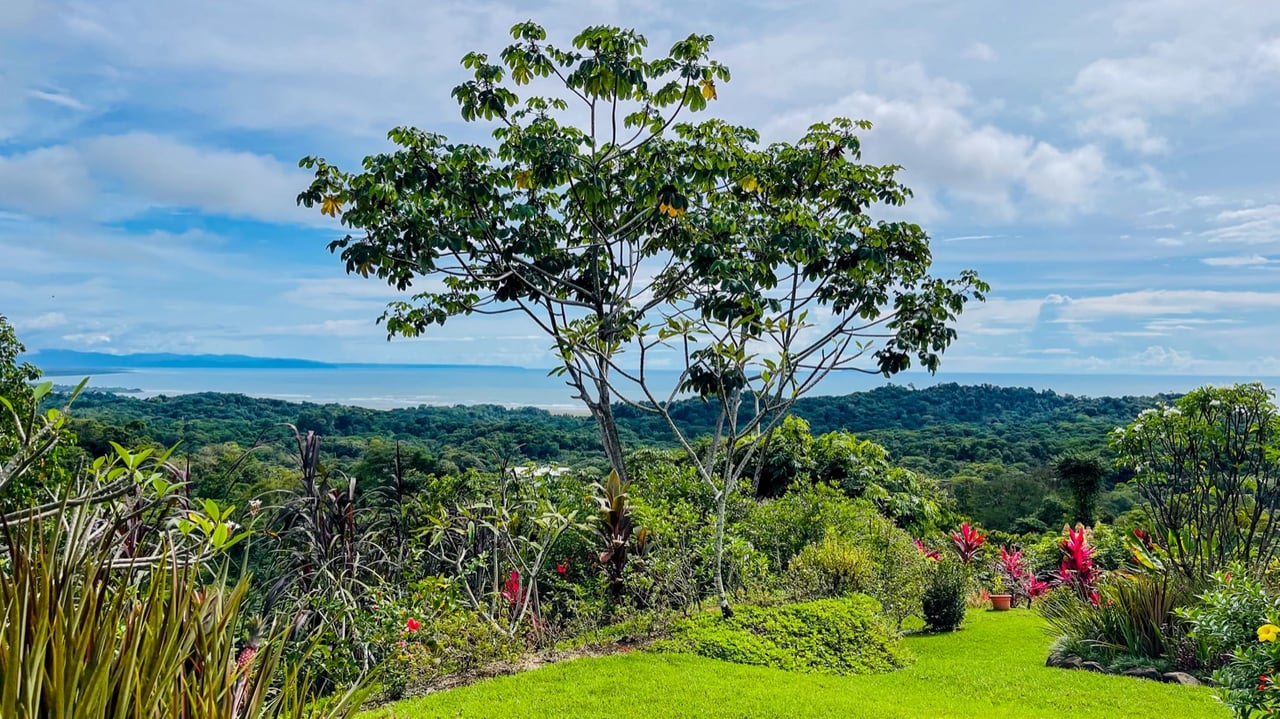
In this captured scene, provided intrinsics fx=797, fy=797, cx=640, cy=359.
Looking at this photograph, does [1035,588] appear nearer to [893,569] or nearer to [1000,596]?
[1000,596]

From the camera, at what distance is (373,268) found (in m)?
8.07

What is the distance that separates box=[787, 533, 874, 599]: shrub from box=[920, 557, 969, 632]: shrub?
0.94 meters

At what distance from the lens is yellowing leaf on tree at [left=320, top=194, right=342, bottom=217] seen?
771 centimetres

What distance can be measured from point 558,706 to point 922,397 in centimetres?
3627

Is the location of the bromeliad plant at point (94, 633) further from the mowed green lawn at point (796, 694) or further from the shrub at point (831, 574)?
the shrub at point (831, 574)

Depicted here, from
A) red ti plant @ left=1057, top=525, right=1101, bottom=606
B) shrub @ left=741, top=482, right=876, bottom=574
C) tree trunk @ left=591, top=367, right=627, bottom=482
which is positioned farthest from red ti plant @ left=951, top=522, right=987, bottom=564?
tree trunk @ left=591, top=367, right=627, bottom=482

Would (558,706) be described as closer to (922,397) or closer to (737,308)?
(737,308)

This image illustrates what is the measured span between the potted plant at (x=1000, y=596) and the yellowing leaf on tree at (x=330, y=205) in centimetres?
913

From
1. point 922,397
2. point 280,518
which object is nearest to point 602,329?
point 280,518

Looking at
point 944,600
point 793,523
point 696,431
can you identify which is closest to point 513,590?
point 793,523

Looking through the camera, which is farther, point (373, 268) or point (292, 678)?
point (373, 268)

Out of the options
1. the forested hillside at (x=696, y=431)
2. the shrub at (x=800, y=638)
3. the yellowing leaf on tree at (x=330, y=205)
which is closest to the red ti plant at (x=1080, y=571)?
the shrub at (x=800, y=638)

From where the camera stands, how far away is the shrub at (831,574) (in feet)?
25.1

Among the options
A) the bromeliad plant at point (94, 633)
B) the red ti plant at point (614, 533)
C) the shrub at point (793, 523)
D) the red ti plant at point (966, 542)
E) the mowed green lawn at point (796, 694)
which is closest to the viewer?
the bromeliad plant at point (94, 633)
